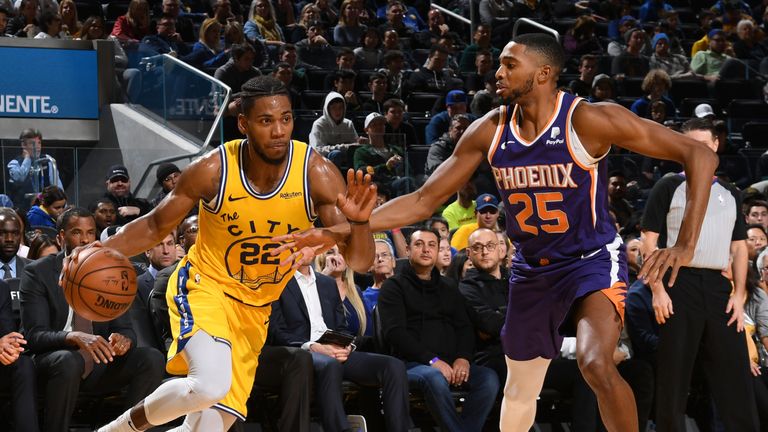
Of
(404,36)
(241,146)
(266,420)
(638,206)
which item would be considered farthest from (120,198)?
(404,36)

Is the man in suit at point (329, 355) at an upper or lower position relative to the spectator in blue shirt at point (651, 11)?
lower

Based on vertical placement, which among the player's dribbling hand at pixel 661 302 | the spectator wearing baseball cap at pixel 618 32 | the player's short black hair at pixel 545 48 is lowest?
the player's dribbling hand at pixel 661 302

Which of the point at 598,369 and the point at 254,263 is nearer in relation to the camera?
the point at 598,369

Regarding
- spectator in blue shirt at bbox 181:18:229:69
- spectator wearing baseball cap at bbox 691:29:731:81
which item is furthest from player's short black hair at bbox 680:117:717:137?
spectator wearing baseball cap at bbox 691:29:731:81

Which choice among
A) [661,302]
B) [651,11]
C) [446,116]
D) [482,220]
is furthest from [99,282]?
[651,11]

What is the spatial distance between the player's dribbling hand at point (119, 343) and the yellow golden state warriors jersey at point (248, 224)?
1.69m

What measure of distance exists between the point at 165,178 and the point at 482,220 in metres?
2.95

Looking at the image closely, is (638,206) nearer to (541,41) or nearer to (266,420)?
(266,420)

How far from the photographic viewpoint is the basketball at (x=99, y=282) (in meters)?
5.21

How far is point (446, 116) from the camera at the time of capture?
12.6 meters

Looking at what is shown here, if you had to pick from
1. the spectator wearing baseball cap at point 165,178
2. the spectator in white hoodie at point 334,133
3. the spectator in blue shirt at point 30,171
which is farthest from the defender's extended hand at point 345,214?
the spectator in white hoodie at point 334,133

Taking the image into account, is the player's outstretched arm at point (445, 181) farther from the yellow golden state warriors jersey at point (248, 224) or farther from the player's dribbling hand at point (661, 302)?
the player's dribbling hand at point (661, 302)

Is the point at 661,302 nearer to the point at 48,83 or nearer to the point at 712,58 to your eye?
the point at 48,83

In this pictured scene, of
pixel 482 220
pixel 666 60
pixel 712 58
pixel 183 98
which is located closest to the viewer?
pixel 482 220
